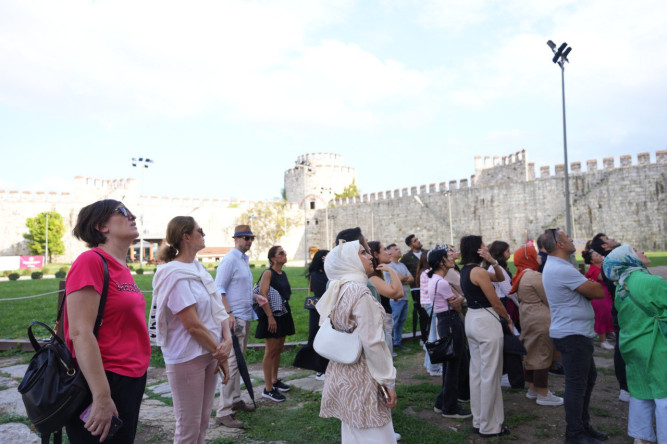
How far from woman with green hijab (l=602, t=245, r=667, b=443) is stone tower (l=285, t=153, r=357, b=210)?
38502mm

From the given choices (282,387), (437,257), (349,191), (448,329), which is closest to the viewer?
(448,329)

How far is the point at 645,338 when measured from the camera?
2.82 m

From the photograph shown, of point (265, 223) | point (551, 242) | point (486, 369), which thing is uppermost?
point (265, 223)

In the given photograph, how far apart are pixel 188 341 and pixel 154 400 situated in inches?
91.8

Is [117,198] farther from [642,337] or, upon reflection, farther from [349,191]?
[642,337]

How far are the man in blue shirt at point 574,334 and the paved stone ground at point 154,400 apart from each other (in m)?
2.39

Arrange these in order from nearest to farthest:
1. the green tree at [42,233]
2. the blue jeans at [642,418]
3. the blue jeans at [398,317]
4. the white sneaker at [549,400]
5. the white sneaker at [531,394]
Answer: the blue jeans at [642,418] < the white sneaker at [549,400] < the white sneaker at [531,394] < the blue jeans at [398,317] < the green tree at [42,233]

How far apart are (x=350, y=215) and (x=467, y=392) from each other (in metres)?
33.4

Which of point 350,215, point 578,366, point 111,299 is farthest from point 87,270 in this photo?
point 350,215

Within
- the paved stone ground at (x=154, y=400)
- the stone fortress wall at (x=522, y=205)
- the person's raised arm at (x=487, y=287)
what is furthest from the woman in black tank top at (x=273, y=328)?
the stone fortress wall at (x=522, y=205)

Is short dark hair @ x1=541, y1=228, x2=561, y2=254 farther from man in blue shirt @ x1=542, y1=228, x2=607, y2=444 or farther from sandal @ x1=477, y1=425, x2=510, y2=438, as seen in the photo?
sandal @ x1=477, y1=425, x2=510, y2=438

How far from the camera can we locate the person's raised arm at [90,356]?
1.78 m

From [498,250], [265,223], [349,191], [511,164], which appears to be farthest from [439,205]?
[498,250]

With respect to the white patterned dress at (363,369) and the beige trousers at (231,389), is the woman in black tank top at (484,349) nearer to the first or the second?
the white patterned dress at (363,369)
